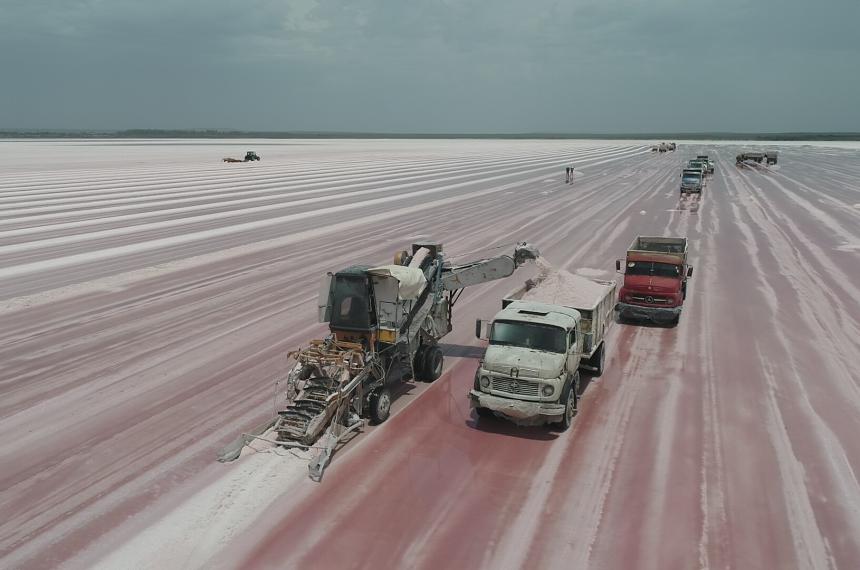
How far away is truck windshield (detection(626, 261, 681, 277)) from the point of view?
69.7 ft

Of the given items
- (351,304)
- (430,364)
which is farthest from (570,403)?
(351,304)

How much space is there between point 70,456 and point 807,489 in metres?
13.5

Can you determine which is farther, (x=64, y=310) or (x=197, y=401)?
(x=64, y=310)

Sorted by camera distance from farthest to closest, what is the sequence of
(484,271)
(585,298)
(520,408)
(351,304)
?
(585,298)
(484,271)
(351,304)
(520,408)

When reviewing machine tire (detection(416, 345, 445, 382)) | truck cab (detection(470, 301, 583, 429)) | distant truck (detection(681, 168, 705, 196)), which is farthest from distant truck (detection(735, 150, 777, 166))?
truck cab (detection(470, 301, 583, 429))

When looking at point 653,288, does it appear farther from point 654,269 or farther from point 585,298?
point 585,298

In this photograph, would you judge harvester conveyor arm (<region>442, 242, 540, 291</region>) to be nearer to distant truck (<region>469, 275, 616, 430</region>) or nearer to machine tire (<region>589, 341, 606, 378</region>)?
distant truck (<region>469, 275, 616, 430</region>)

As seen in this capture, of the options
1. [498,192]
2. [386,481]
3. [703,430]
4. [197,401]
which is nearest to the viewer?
[386,481]

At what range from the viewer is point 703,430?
13.5 m

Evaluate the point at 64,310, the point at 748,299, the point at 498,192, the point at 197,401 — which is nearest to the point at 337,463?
the point at 197,401

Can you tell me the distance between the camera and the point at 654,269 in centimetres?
2136

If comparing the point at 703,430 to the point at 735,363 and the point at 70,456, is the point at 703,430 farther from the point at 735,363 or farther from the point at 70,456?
the point at 70,456

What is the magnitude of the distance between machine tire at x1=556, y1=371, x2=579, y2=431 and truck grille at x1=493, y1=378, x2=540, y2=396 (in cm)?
68

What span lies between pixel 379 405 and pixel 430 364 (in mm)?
2774
